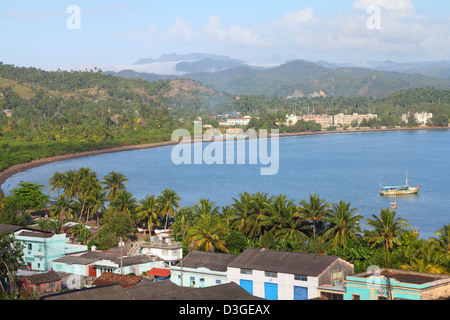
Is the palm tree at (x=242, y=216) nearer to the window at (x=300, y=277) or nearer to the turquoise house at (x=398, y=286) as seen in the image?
the window at (x=300, y=277)

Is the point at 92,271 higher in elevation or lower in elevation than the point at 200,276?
lower

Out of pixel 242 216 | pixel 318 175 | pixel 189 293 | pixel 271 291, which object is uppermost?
pixel 189 293

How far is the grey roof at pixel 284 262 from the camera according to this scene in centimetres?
1288

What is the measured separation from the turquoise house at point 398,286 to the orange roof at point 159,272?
4869 millimetres

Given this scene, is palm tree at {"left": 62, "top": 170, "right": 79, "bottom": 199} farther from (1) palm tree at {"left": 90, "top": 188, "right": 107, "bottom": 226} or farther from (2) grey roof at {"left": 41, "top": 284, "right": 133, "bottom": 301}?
(2) grey roof at {"left": 41, "top": 284, "right": 133, "bottom": 301}

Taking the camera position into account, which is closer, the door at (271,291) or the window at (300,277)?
the window at (300,277)

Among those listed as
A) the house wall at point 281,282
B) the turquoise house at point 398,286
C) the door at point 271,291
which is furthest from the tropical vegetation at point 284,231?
the door at point 271,291

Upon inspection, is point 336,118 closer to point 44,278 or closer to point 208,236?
point 208,236

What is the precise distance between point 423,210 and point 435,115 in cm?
7720

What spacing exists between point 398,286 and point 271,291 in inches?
122

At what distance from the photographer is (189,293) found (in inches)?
386

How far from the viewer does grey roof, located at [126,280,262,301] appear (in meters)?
9.64

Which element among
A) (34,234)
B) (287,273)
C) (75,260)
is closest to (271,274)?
(287,273)
